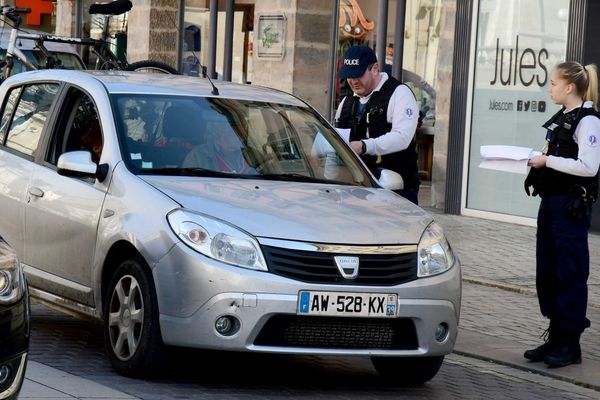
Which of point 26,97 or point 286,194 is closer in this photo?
point 286,194

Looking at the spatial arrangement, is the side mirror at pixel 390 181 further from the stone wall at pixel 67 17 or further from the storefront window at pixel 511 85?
the stone wall at pixel 67 17

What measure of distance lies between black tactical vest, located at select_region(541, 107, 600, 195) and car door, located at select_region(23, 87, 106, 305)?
2.48 metres

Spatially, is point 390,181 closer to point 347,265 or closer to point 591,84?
point 591,84

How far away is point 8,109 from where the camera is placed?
9.48 meters

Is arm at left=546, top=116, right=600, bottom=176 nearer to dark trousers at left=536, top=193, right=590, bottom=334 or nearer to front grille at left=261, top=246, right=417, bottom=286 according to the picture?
dark trousers at left=536, top=193, right=590, bottom=334

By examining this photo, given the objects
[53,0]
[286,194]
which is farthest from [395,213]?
[53,0]

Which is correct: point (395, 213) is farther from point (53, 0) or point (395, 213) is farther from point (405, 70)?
point (53, 0)

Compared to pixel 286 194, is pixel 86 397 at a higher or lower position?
lower

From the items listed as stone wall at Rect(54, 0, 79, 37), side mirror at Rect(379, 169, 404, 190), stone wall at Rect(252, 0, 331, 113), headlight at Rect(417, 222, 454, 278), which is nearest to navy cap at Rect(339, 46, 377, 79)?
side mirror at Rect(379, 169, 404, 190)

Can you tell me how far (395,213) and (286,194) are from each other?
569 mm

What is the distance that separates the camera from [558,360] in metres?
8.58

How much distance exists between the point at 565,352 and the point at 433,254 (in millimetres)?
1395

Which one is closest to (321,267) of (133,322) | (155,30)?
(133,322)

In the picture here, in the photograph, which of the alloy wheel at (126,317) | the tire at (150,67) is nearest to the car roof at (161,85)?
the alloy wheel at (126,317)
